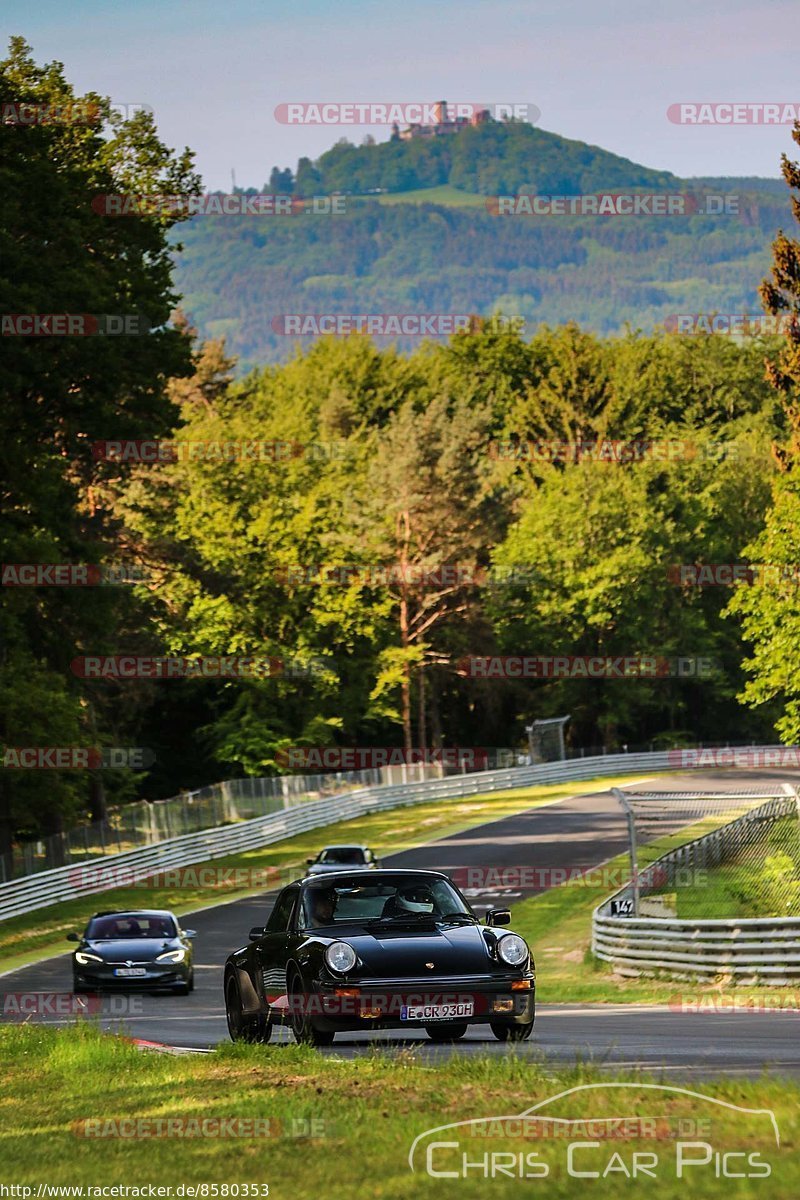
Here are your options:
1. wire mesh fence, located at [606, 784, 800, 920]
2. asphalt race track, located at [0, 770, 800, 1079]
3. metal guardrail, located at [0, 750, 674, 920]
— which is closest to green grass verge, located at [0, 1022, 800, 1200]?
asphalt race track, located at [0, 770, 800, 1079]

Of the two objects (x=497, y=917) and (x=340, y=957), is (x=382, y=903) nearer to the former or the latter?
(x=497, y=917)

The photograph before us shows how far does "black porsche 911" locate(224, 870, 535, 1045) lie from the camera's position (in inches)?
518

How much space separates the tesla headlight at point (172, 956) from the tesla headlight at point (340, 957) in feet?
45.7

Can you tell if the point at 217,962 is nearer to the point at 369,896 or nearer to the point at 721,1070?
the point at 369,896

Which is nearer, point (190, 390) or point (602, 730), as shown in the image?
point (602, 730)

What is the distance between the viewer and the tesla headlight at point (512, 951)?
1346 cm

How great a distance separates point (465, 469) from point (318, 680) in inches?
515

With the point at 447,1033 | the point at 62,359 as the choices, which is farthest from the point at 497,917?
the point at 62,359

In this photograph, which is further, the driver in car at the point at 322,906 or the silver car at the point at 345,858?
the silver car at the point at 345,858

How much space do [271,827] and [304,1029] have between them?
144ft

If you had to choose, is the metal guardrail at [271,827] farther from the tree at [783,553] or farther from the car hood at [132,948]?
the tree at [783,553]

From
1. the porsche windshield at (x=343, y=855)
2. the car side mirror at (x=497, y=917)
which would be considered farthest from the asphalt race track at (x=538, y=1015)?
the porsche windshield at (x=343, y=855)

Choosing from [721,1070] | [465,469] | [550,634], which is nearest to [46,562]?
[721,1070]

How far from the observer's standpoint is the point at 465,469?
84.3 metres
